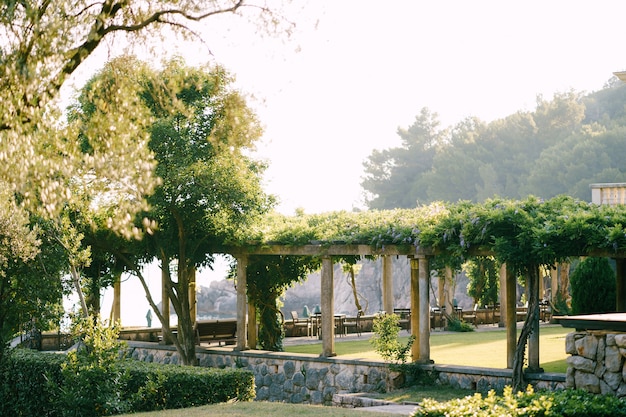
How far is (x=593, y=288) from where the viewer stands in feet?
61.7

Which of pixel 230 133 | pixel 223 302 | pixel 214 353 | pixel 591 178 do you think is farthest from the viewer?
pixel 223 302

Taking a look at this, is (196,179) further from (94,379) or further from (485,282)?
(485,282)

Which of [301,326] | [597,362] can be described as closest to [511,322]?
[597,362]

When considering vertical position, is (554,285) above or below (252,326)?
above

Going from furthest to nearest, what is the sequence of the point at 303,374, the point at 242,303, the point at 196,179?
the point at 242,303 < the point at 303,374 < the point at 196,179

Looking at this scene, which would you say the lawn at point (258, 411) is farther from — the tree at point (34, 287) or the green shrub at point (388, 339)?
the tree at point (34, 287)

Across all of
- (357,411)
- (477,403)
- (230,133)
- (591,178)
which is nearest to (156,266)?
(230,133)

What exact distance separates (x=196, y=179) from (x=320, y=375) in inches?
188

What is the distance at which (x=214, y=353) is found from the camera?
2030cm

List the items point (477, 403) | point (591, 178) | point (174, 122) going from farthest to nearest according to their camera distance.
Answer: point (591, 178) → point (174, 122) → point (477, 403)

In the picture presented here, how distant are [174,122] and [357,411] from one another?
837 cm

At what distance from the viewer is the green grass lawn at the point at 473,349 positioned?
1727 cm

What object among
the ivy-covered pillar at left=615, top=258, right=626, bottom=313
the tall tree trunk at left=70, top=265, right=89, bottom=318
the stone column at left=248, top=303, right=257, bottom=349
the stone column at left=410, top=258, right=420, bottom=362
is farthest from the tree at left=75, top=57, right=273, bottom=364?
the ivy-covered pillar at left=615, top=258, right=626, bottom=313

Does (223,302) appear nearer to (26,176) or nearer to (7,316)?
(7,316)
